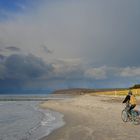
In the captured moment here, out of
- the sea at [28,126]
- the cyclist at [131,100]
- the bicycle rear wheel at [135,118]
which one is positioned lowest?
the sea at [28,126]

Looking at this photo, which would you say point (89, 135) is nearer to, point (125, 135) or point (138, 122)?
point (125, 135)

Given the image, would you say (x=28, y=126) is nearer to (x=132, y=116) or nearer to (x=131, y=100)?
(x=132, y=116)

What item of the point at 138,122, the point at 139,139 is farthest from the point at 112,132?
the point at 138,122

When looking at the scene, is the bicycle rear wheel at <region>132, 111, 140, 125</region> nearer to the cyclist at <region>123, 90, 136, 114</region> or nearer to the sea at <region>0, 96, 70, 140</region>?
the cyclist at <region>123, 90, 136, 114</region>

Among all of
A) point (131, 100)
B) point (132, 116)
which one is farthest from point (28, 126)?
point (131, 100)

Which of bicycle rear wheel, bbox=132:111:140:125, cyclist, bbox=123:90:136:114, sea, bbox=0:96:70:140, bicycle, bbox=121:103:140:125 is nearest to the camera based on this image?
sea, bbox=0:96:70:140

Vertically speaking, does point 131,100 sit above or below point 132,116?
above

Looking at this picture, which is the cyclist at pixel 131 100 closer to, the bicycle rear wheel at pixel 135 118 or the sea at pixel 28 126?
the bicycle rear wheel at pixel 135 118

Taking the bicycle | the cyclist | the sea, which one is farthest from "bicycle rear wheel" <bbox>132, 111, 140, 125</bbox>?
the sea

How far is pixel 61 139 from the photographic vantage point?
57.4 ft

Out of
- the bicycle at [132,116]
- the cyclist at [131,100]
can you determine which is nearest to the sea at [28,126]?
the bicycle at [132,116]

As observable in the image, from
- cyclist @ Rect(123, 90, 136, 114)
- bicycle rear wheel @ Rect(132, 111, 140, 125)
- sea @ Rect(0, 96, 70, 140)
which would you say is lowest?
sea @ Rect(0, 96, 70, 140)

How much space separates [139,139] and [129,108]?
854 cm

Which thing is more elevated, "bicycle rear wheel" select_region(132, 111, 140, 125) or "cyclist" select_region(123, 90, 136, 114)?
"cyclist" select_region(123, 90, 136, 114)
